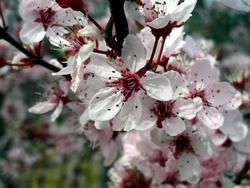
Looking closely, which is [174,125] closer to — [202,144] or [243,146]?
[202,144]

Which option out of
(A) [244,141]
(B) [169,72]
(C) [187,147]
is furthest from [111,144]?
(B) [169,72]

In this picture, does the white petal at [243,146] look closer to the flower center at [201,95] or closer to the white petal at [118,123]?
the flower center at [201,95]

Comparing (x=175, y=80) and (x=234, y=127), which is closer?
(x=175, y=80)

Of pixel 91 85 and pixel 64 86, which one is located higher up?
pixel 91 85

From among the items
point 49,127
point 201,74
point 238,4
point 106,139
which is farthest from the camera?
point 49,127

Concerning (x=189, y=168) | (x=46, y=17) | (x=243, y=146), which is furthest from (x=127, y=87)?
(x=243, y=146)

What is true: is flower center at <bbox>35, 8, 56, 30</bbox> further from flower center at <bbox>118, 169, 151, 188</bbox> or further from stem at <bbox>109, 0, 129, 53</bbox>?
flower center at <bbox>118, 169, 151, 188</bbox>

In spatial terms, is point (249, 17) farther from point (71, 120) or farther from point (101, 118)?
point (101, 118)
